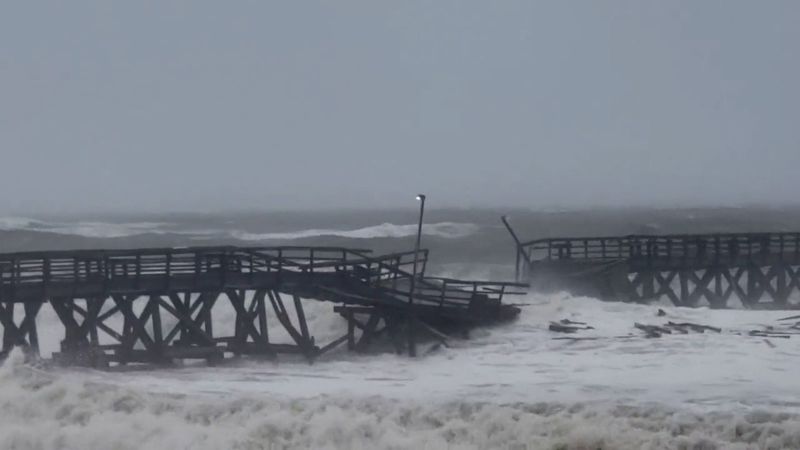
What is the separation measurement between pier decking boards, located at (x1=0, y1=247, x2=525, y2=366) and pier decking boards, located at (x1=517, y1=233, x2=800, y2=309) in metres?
6.95

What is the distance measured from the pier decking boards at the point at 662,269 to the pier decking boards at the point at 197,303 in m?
6.95

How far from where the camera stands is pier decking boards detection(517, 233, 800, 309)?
3291 centimetres

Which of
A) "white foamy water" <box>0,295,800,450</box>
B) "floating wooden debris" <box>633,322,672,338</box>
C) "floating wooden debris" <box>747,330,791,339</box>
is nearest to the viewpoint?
"white foamy water" <box>0,295,800,450</box>

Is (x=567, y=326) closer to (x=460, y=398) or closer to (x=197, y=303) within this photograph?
(x=460, y=398)

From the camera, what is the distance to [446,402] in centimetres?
1830

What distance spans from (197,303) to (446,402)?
860 centimetres

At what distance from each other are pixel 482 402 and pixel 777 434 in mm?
4728

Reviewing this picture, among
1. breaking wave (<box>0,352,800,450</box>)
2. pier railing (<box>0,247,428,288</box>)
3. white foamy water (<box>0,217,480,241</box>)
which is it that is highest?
pier railing (<box>0,247,428,288</box>)

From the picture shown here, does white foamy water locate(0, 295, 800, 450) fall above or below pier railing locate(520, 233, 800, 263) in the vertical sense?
below

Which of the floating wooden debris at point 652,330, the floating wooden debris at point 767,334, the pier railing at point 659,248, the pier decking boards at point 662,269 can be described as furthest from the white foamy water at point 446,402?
the pier railing at point 659,248

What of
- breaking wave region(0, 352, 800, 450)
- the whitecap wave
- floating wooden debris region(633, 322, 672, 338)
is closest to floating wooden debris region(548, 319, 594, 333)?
floating wooden debris region(633, 322, 672, 338)

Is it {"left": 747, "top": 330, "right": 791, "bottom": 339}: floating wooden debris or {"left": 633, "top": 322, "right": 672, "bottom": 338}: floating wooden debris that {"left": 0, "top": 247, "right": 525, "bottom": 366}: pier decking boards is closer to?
{"left": 633, "top": 322, "right": 672, "bottom": 338}: floating wooden debris

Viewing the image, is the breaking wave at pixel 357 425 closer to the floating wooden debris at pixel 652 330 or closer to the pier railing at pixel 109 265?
the pier railing at pixel 109 265

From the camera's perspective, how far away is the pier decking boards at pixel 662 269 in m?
32.9
